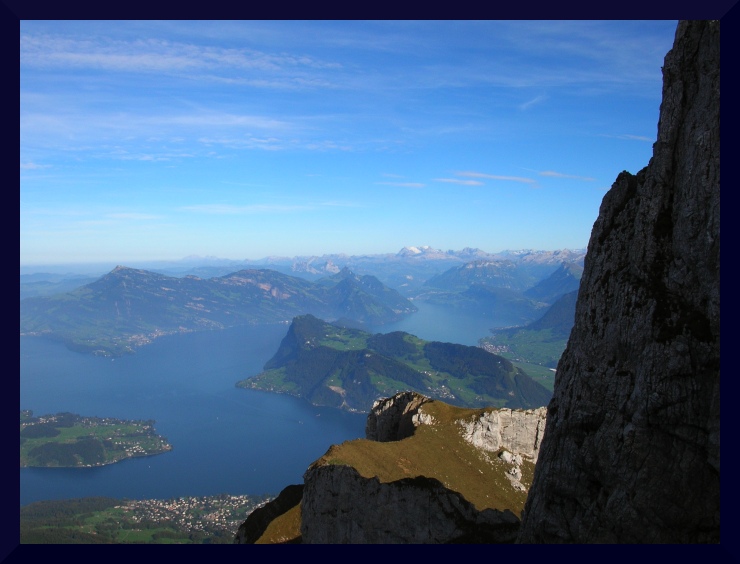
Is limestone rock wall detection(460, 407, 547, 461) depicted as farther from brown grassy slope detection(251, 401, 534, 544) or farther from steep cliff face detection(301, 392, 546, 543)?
brown grassy slope detection(251, 401, 534, 544)

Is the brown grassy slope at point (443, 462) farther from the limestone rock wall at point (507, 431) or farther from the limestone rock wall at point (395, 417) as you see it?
the limestone rock wall at point (395, 417)

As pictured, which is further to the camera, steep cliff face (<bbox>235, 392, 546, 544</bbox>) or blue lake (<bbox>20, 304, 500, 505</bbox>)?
blue lake (<bbox>20, 304, 500, 505</bbox>)

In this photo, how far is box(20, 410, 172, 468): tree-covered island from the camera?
137m

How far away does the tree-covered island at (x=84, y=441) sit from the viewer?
Result: 137 meters

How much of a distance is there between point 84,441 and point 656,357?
162731 mm

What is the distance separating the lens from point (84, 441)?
5719 inches

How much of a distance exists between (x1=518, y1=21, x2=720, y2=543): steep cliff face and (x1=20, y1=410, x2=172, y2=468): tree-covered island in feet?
465

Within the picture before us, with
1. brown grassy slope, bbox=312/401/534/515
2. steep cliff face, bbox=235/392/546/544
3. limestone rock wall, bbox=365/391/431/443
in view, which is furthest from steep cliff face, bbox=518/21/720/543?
limestone rock wall, bbox=365/391/431/443

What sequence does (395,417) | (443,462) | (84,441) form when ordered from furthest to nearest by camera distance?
(84,441)
(395,417)
(443,462)

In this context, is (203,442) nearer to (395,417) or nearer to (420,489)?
(395,417)

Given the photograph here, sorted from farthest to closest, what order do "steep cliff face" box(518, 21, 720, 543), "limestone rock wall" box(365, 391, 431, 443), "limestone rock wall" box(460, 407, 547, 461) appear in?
1. "limestone rock wall" box(365, 391, 431, 443)
2. "limestone rock wall" box(460, 407, 547, 461)
3. "steep cliff face" box(518, 21, 720, 543)

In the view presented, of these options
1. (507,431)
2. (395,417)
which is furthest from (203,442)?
(507,431)
